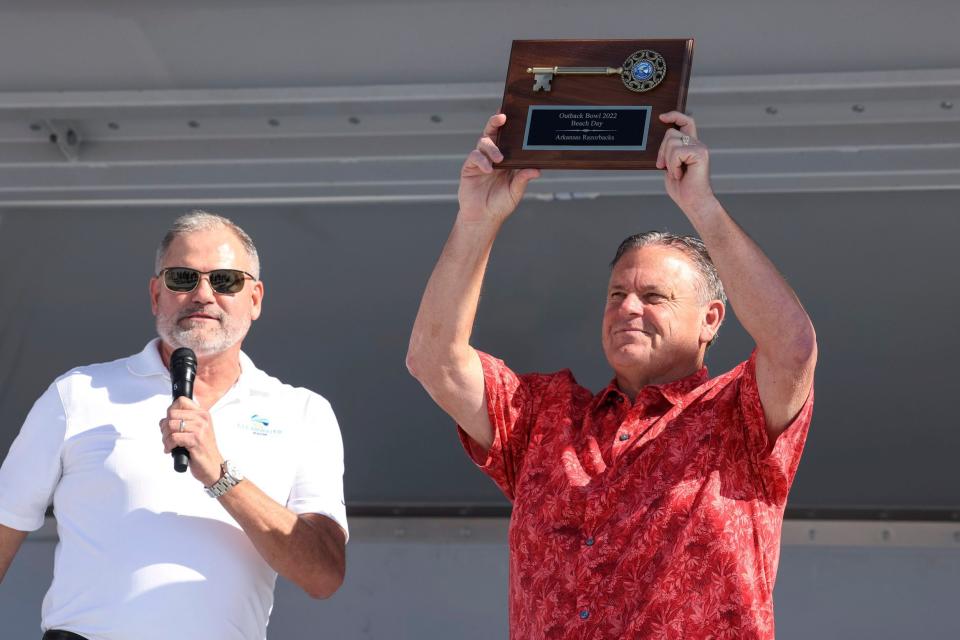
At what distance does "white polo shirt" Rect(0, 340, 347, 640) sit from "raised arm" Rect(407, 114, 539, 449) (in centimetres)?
41

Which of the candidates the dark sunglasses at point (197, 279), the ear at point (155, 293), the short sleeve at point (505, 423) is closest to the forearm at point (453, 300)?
the short sleeve at point (505, 423)

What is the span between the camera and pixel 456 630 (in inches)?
161

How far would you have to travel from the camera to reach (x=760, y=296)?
98.8 inches

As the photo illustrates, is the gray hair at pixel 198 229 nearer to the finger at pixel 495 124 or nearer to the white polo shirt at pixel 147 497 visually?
the white polo shirt at pixel 147 497

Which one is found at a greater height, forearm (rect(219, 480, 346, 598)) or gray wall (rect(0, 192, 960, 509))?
gray wall (rect(0, 192, 960, 509))

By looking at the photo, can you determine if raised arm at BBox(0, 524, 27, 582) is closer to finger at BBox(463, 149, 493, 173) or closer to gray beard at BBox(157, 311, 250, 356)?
gray beard at BBox(157, 311, 250, 356)

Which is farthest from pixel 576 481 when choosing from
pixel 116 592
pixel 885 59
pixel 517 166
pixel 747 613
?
pixel 885 59

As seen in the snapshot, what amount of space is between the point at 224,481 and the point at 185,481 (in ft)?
0.66

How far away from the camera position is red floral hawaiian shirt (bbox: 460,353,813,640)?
97.2 inches

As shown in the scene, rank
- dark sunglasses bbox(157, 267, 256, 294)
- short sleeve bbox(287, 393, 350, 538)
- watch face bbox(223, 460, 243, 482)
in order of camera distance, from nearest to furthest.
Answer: watch face bbox(223, 460, 243, 482) < short sleeve bbox(287, 393, 350, 538) < dark sunglasses bbox(157, 267, 256, 294)

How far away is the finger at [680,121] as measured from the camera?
99.6 inches

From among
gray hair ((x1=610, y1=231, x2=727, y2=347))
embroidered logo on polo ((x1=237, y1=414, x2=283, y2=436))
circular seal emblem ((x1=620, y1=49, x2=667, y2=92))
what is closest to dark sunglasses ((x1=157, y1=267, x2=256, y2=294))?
embroidered logo on polo ((x1=237, y1=414, x2=283, y2=436))

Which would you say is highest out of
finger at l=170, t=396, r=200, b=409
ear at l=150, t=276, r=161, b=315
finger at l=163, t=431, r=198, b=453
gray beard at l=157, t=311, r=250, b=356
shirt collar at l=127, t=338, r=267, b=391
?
ear at l=150, t=276, r=161, b=315

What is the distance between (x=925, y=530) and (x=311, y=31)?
7.54ft
